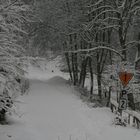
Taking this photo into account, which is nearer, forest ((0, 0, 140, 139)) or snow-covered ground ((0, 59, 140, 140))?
snow-covered ground ((0, 59, 140, 140))

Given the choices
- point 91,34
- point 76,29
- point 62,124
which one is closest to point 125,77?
point 62,124

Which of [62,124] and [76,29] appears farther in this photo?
[76,29]

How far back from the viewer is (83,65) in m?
29.7

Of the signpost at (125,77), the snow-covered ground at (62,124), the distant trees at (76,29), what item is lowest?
the snow-covered ground at (62,124)

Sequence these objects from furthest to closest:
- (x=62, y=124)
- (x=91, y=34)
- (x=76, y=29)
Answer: (x=91, y=34), (x=76, y=29), (x=62, y=124)

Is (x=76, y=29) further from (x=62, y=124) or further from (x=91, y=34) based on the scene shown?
(x=62, y=124)

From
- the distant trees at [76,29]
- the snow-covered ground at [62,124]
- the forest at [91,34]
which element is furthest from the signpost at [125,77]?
the distant trees at [76,29]

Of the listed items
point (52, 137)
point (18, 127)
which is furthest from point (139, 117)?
point (18, 127)

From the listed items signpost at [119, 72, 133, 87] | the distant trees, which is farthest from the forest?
signpost at [119, 72, 133, 87]

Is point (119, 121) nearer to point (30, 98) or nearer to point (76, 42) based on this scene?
point (30, 98)

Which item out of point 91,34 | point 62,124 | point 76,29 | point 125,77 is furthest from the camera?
point 91,34

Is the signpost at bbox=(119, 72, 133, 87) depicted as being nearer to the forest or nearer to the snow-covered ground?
the snow-covered ground

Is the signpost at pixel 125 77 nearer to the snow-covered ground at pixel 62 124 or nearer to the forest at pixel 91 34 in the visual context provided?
A: the snow-covered ground at pixel 62 124

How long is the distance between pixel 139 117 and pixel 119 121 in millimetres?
776
